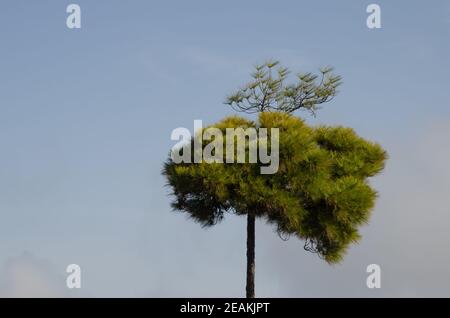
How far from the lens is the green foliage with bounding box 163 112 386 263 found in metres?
18.7

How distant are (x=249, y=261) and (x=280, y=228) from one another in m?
1.15

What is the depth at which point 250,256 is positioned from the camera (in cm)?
1948

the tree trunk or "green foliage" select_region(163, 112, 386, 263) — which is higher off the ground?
"green foliage" select_region(163, 112, 386, 263)

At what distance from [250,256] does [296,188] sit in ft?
6.86

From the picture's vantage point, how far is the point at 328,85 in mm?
21516

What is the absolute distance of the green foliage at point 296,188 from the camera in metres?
18.7

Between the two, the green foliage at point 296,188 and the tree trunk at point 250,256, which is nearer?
the green foliage at point 296,188

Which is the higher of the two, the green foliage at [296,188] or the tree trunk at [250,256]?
the green foliage at [296,188]

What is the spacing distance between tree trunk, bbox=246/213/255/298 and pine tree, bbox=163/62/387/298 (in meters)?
0.02

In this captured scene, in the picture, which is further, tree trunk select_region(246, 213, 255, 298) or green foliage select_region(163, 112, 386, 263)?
tree trunk select_region(246, 213, 255, 298)

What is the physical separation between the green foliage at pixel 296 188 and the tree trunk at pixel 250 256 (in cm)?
43
